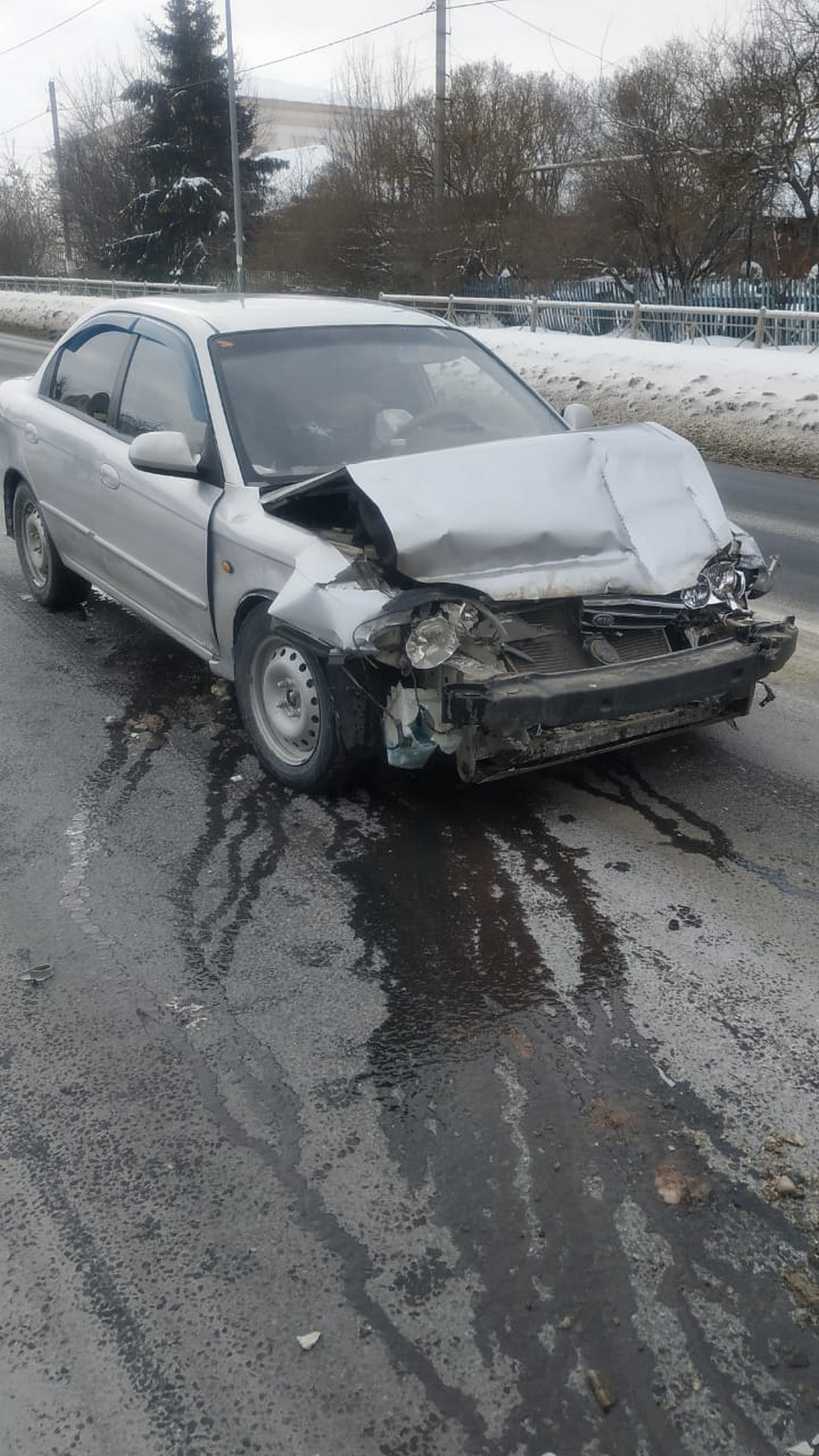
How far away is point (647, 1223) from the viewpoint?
8.13 feet

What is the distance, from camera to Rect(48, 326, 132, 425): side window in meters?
5.75

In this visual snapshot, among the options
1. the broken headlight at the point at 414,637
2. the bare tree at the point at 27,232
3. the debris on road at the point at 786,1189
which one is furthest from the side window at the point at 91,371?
the bare tree at the point at 27,232

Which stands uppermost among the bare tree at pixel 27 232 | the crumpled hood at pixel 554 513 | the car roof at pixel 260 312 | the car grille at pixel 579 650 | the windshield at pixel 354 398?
the bare tree at pixel 27 232

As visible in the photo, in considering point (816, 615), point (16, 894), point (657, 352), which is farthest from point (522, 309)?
point (16, 894)

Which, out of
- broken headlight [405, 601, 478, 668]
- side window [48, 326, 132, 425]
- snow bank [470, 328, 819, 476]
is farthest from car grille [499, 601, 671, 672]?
snow bank [470, 328, 819, 476]

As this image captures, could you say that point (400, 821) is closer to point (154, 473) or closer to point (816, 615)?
point (154, 473)

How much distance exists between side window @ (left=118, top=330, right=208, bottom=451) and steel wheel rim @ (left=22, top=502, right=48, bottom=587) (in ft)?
4.38

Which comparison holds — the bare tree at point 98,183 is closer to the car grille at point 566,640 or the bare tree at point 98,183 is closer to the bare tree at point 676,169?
the bare tree at point 676,169

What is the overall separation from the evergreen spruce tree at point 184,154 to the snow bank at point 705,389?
29.6 m

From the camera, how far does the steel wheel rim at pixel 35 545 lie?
6660 millimetres

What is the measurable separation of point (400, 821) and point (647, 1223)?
1989 millimetres

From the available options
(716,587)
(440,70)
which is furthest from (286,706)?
(440,70)

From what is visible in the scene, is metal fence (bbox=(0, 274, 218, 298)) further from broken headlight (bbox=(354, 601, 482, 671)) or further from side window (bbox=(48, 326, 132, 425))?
broken headlight (bbox=(354, 601, 482, 671))

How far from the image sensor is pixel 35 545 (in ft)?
22.6
